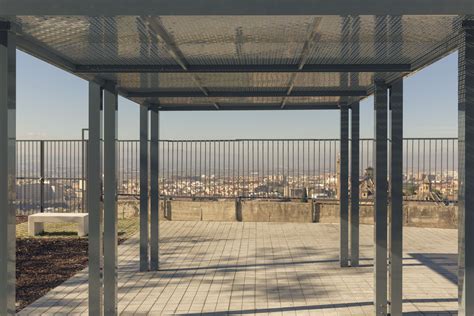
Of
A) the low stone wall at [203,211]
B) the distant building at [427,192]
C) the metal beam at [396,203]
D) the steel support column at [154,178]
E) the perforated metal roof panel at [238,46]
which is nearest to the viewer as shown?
the perforated metal roof panel at [238,46]

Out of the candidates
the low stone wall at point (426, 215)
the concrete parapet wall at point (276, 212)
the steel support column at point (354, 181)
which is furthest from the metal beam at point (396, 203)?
the concrete parapet wall at point (276, 212)

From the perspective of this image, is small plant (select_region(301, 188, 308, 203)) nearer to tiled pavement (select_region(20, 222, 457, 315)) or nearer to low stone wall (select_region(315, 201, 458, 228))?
low stone wall (select_region(315, 201, 458, 228))

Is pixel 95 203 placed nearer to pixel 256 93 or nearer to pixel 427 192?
pixel 256 93

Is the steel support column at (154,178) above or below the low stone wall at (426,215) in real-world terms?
above

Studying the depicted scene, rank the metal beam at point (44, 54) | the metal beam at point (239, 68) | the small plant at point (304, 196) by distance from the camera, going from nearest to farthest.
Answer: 1. the metal beam at point (44, 54)
2. the metal beam at point (239, 68)
3. the small plant at point (304, 196)

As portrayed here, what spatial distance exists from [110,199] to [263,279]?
3.20 m

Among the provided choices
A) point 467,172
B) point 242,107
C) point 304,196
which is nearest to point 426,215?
point 304,196

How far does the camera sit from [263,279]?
7777 millimetres

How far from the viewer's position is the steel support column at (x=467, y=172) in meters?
3.51

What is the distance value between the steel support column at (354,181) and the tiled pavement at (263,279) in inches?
12.9

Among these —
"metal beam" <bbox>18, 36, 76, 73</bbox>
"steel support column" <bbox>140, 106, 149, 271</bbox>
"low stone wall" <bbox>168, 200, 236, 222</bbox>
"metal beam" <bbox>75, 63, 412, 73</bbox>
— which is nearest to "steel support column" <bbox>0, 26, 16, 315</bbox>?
"metal beam" <bbox>18, 36, 76, 73</bbox>

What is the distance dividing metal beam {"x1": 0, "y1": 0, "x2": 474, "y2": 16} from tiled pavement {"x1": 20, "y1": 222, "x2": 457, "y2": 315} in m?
4.13

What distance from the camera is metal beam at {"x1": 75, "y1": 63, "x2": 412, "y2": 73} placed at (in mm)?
5008

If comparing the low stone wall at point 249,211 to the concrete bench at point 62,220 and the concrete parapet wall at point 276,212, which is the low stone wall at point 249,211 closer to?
the concrete parapet wall at point 276,212
